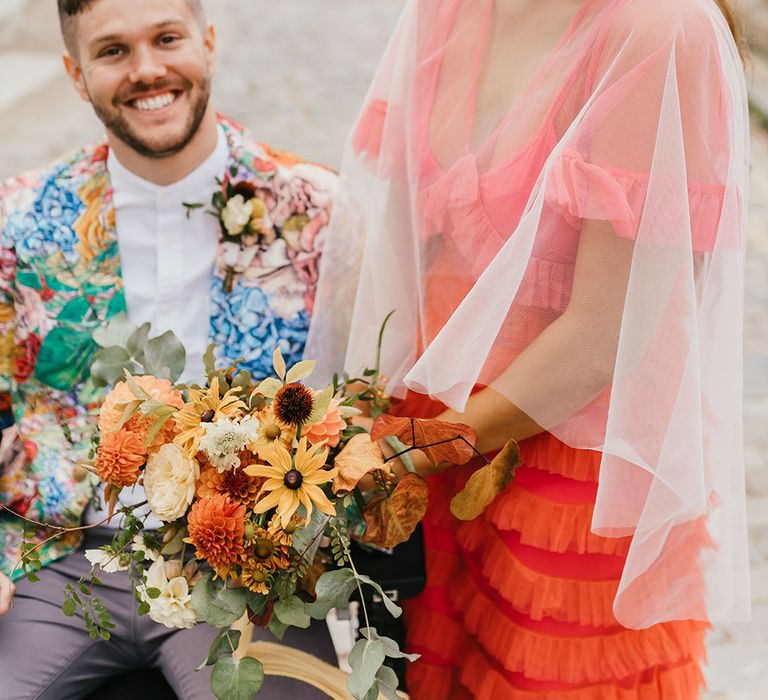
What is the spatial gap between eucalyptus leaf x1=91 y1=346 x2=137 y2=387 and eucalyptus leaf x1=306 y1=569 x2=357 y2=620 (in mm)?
572

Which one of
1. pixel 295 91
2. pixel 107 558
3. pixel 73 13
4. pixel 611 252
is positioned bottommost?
pixel 107 558

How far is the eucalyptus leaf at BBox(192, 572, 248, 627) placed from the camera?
4.45ft

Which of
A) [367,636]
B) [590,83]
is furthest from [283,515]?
[590,83]

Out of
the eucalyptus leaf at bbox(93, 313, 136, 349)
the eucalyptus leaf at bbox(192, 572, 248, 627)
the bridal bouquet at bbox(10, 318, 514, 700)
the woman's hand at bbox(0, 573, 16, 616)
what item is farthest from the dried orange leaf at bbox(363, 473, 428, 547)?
the woman's hand at bbox(0, 573, 16, 616)

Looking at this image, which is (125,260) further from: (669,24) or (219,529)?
(669,24)

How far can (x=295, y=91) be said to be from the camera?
22.6 feet

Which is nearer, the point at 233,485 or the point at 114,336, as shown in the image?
the point at 233,485

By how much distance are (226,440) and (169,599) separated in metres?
0.28

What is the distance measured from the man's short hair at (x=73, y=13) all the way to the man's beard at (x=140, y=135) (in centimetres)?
13

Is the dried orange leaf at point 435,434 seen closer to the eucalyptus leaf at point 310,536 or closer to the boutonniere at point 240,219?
the eucalyptus leaf at point 310,536

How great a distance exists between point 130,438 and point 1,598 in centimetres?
66

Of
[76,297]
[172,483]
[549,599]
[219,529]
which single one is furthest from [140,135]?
[549,599]

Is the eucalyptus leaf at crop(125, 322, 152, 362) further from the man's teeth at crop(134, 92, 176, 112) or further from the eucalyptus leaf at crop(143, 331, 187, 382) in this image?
the man's teeth at crop(134, 92, 176, 112)

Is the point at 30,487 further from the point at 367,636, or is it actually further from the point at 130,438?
the point at 367,636
